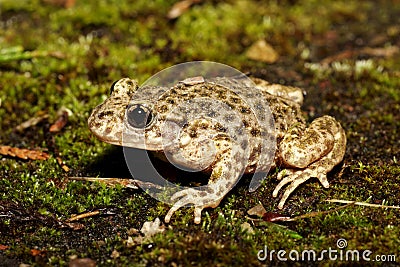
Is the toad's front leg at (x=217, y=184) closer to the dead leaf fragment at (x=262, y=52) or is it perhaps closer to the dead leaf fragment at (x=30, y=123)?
the dead leaf fragment at (x=30, y=123)

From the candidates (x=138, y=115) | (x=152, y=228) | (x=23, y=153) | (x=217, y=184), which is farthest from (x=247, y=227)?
(x=23, y=153)

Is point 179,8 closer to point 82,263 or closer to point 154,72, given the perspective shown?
point 154,72

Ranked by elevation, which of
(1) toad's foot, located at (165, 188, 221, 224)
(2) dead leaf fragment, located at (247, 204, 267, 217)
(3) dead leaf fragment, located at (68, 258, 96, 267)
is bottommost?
(3) dead leaf fragment, located at (68, 258, 96, 267)

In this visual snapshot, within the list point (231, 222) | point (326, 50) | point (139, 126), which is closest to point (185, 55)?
point (326, 50)

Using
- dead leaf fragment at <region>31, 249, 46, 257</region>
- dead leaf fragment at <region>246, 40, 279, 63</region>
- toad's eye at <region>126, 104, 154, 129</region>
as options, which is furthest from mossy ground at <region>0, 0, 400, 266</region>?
toad's eye at <region>126, 104, 154, 129</region>

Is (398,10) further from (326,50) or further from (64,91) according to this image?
(64,91)

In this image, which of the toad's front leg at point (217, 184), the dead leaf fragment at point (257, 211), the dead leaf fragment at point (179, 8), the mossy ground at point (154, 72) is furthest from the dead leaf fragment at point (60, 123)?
the dead leaf fragment at point (179, 8)

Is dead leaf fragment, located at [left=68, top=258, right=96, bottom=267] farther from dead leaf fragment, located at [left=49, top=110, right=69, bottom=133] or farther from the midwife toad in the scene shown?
dead leaf fragment, located at [left=49, top=110, right=69, bottom=133]
